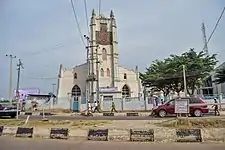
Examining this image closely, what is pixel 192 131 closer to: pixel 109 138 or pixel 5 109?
pixel 109 138

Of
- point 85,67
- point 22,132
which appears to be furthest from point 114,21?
point 22,132

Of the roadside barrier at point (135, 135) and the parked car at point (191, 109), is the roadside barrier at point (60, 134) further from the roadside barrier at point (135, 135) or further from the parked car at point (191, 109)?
the parked car at point (191, 109)

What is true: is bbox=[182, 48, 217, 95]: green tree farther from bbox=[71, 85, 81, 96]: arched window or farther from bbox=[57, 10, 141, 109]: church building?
bbox=[71, 85, 81, 96]: arched window

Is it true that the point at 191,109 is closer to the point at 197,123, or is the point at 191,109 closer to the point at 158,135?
the point at 197,123

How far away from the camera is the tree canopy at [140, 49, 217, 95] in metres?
37.8

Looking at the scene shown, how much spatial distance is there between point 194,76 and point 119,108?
495 inches

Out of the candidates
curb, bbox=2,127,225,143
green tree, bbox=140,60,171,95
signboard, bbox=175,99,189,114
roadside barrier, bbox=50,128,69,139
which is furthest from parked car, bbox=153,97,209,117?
green tree, bbox=140,60,171,95

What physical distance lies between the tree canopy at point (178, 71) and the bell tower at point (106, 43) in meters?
22.1

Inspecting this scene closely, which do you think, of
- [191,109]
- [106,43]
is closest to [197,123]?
[191,109]

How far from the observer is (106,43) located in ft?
227

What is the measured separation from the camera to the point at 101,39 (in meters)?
68.8

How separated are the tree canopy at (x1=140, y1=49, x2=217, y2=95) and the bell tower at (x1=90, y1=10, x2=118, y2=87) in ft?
72.6

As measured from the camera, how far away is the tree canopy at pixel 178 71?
124 ft

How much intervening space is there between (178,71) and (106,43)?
3344 cm
